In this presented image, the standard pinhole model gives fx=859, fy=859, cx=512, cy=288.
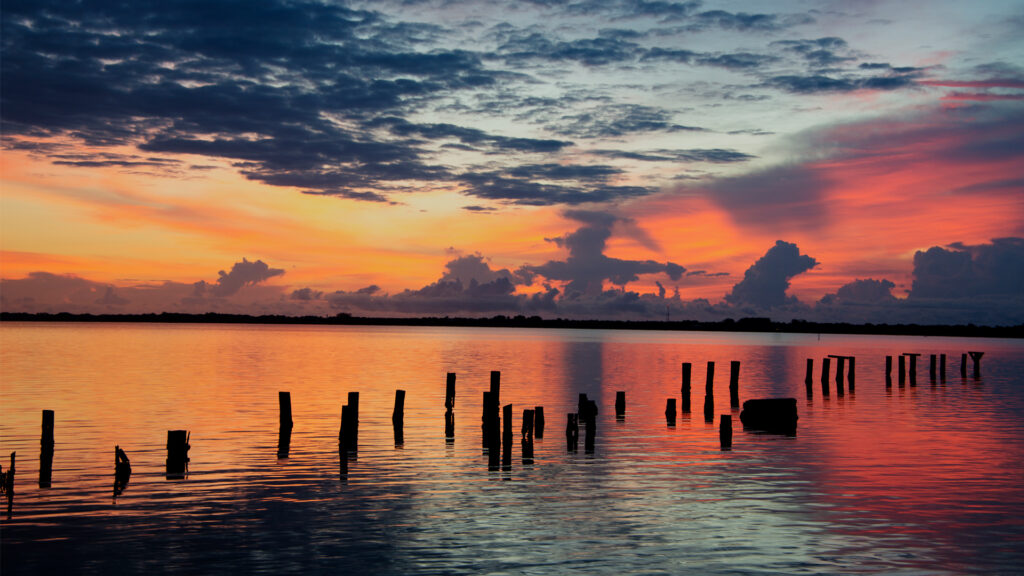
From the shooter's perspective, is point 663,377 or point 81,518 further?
point 663,377

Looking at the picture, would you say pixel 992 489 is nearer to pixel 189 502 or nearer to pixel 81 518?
pixel 189 502

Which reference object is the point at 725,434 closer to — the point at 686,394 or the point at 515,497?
the point at 515,497

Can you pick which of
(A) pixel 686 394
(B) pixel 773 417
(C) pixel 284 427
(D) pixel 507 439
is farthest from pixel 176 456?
(A) pixel 686 394

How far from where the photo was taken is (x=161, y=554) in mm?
13188

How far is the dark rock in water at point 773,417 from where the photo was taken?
29828 millimetres

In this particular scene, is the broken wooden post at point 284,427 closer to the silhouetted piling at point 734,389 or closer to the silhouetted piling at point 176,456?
the silhouetted piling at point 176,456

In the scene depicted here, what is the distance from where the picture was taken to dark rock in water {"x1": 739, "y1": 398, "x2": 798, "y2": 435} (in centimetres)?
2983

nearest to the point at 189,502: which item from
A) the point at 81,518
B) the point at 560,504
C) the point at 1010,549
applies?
the point at 81,518

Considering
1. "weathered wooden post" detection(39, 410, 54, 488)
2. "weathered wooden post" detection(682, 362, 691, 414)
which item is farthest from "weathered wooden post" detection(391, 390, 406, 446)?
"weathered wooden post" detection(682, 362, 691, 414)

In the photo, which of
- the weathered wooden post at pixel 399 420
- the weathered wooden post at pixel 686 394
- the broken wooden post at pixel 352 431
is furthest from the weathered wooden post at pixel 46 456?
the weathered wooden post at pixel 686 394

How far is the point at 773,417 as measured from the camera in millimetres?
30234

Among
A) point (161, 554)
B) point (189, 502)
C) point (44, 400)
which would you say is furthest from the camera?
point (44, 400)

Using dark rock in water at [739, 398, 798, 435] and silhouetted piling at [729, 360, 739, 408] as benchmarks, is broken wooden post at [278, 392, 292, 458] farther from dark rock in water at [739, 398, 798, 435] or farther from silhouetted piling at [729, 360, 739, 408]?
silhouetted piling at [729, 360, 739, 408]

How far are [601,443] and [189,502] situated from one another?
13192mm
